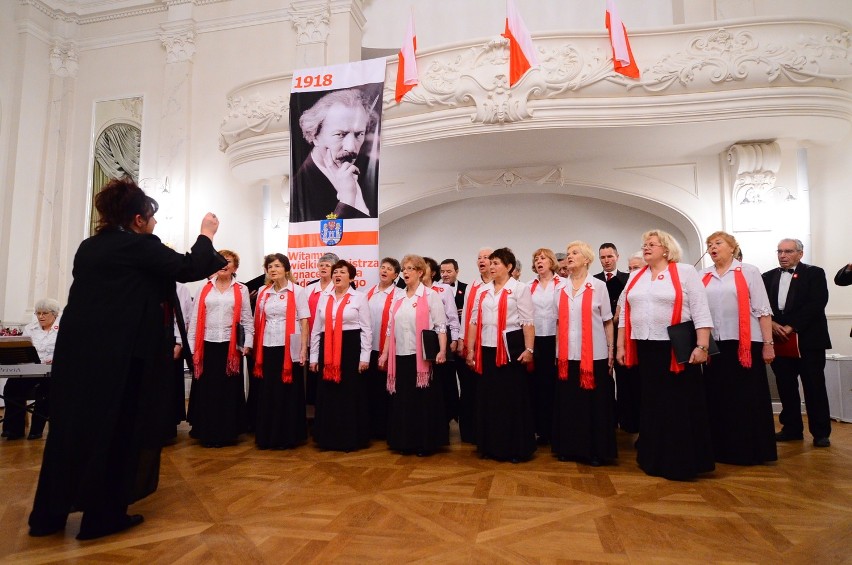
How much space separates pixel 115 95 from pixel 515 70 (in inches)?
288

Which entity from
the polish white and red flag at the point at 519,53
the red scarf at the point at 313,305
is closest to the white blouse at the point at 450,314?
the red scarf at the point at 313,305

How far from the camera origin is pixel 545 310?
13.8 feet

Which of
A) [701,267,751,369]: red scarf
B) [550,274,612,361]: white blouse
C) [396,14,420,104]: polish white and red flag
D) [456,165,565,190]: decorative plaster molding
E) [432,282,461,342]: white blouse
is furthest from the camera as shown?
[456,165,565,190]: decorative plaster molding

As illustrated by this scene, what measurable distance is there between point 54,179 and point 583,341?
9.52m

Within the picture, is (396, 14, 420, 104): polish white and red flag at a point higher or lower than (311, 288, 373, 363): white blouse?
higher

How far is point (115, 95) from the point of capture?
32.4 ft

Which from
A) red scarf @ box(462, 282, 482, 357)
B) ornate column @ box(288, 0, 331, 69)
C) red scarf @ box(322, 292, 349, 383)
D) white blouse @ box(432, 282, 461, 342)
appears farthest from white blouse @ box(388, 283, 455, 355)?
ornate column @ box(288, 0, 331, 69)

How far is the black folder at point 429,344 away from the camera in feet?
13.3

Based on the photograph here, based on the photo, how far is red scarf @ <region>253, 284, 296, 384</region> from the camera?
14.4 feet

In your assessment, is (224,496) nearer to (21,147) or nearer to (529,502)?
(529,502)

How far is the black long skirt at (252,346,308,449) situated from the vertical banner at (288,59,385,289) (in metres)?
1.21

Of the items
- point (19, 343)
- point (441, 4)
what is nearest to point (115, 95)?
point (441, 4)

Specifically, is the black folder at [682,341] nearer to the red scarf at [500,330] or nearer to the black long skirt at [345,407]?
the red scarf at [500,330]

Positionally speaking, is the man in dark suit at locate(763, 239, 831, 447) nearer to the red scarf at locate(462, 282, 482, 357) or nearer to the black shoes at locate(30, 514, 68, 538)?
the red scarf at locate(462, 282, 482, 357)
